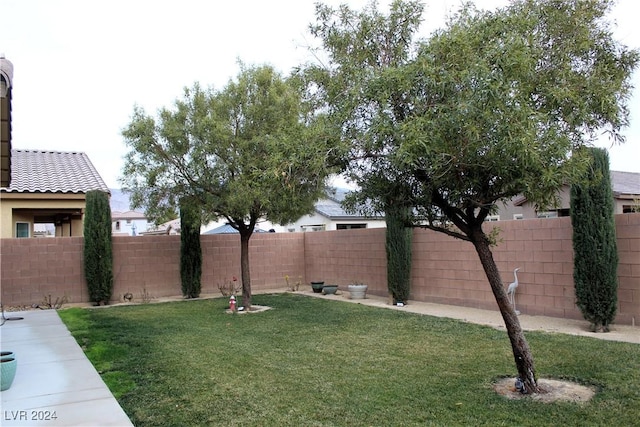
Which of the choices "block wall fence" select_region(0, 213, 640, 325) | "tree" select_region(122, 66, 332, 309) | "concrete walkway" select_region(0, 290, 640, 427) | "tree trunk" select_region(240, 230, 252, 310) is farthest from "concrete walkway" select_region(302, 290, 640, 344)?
"tree" select_region(122, 66, 332, 309)

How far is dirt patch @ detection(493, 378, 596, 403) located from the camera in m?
4.76

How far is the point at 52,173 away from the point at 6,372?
11.1 metres

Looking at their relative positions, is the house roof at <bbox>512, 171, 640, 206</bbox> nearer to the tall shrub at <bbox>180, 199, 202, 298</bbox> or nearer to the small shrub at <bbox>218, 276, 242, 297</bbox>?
the small shrub at <bbox>218, 276, 242, 297</bbox>

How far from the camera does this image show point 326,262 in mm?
16109

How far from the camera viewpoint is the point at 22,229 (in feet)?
50.5

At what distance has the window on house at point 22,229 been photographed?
15.2 metres

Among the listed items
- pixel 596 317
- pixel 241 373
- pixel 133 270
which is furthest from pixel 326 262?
pixel 241 373

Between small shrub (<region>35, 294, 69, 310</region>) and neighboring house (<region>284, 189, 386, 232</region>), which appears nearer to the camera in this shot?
small shrub (<region>35, 294, 69, 310</region>)

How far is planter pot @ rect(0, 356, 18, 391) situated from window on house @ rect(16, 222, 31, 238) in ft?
37.1

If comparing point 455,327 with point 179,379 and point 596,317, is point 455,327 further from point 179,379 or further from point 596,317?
point 179,379

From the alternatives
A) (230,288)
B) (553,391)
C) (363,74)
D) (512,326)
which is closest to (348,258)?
(230,288)

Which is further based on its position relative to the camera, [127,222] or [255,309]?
[127,222]

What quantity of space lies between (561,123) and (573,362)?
3044 millimetres

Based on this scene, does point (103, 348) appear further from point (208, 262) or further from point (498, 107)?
point (208, 262)
